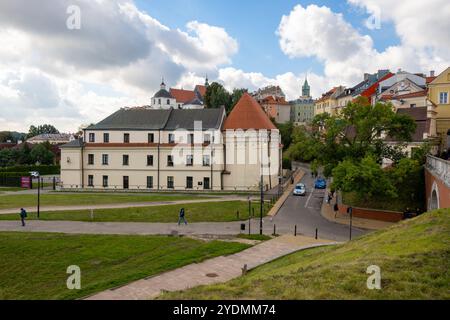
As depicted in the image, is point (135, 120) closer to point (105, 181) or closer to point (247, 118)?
point (105, 181)

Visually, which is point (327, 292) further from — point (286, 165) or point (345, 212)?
point (286, 165)

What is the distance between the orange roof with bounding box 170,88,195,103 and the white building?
6299cm

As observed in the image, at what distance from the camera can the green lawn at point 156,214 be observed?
101 ft

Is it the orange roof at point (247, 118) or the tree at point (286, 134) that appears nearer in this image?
the orange roof at point (247, 118)

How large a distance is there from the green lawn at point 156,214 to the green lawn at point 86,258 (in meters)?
6.20

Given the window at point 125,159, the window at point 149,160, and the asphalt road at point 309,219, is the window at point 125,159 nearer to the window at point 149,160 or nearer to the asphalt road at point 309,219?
the window at point 149,160

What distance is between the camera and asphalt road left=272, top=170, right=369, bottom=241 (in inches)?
1073

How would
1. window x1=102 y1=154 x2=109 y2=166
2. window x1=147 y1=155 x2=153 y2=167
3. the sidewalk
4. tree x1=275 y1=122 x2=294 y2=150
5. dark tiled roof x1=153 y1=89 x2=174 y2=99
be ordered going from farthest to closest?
dark tiled roof x1=153 y1=89 x2=174 y2=99 → tree x1=275 y1=122 x2=294 y2=150 → window x1=102 y1=154 x2=109 y2=166 → window x1=147 y1=155 x2=153 y2=167 → the sidewalk

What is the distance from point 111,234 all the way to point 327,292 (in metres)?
19.0

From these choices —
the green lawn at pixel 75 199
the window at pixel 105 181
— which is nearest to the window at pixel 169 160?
the green lawn at pixel 75 199

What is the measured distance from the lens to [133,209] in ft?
113

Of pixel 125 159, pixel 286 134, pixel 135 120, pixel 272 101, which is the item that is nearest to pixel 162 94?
pixel 272 101

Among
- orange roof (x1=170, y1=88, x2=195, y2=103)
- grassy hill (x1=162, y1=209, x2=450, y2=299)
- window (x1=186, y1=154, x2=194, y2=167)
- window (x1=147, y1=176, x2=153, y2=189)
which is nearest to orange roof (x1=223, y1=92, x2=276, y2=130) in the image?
window (x1=186, y1=154, x2=194, y2=167)

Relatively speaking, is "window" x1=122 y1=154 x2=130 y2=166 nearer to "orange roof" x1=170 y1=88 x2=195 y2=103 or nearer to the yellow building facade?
the yellow building facade
